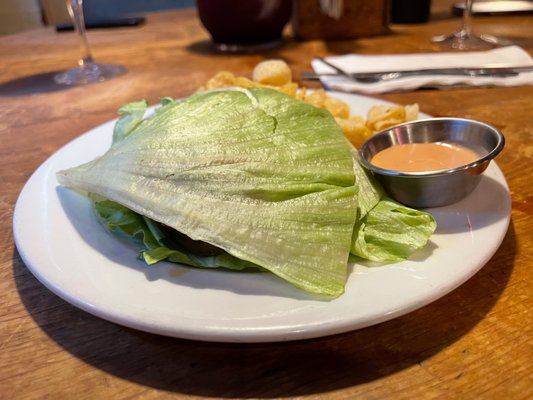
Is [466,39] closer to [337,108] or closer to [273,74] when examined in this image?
[273,74]

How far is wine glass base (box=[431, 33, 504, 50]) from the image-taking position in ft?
6.55

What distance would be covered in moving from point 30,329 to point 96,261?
0.12 m

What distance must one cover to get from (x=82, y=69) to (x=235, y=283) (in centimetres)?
155

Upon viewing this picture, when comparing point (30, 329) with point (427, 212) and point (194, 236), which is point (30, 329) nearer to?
point (194, 236)

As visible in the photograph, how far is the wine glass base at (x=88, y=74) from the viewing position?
1.84 m

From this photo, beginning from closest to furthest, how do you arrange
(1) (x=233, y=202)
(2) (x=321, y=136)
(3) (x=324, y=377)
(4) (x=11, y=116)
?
1. (3) (x=324, y=377)
2. (1) (x=233, y=202)
3. (2) (x=321, y=136)
4. (4) (x=11, y=116)

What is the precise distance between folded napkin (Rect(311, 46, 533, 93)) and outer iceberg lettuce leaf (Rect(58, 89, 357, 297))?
743 mm

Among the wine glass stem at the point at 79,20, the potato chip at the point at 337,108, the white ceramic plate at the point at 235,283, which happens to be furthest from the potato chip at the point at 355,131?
the wine glass stem at the point at 79,20

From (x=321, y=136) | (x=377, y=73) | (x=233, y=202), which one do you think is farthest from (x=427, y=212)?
(x=377, y=73)

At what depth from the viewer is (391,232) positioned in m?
0.72

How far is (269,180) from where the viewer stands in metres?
0.72

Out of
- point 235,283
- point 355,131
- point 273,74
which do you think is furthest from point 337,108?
point 235,283

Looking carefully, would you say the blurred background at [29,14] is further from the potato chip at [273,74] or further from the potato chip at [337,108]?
the potato chip at [337,108]

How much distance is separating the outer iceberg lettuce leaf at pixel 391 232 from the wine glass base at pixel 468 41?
1481mm
